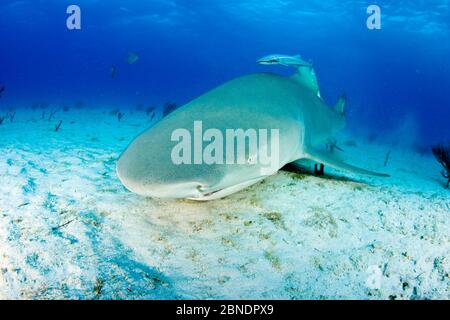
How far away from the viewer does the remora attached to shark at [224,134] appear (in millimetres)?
2059

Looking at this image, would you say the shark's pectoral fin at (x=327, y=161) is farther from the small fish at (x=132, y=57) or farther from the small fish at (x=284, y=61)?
the small fish at (x=132, y=57)

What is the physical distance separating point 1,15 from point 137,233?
190ft

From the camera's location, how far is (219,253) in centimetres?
260

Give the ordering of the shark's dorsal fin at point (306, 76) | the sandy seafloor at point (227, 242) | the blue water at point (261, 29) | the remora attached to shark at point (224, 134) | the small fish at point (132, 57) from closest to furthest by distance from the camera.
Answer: the remora attached to shark at point (224, 134)
the sandy seafloor at point (227, 242)
the shark's dorsal fin at point (306, 76)
the small fish at point (132, 57)
the blue water at point (261, 29)

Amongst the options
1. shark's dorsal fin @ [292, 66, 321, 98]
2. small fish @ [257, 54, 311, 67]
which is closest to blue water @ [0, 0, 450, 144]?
small fish @ [257, 54, 311, 67]

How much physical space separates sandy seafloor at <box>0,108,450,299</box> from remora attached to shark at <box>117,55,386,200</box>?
1.70 ft

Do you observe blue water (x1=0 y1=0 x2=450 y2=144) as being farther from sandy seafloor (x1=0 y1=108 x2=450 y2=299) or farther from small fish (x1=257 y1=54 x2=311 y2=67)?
sandy seafloor (x1=0 y1=108 x2=450 y2=299)

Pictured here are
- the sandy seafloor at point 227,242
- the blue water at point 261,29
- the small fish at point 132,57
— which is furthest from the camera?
the blue water at point 261,29

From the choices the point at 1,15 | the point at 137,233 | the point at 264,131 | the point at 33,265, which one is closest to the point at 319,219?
the point at 264,131

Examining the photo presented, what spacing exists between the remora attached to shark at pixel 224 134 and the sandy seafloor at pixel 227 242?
1.70 feet

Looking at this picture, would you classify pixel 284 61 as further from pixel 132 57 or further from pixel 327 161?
pixel 132 57

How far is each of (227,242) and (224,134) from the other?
1013mm

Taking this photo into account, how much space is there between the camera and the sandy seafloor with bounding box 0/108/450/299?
86.3 inches

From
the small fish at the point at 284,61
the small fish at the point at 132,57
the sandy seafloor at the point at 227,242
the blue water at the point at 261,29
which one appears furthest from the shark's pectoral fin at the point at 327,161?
the blue water at the point at 261,29
